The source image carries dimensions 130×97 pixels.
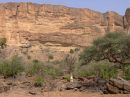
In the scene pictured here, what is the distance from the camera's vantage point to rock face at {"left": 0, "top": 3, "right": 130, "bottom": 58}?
67000 millimetres

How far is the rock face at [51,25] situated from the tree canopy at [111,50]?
4514 centimetres

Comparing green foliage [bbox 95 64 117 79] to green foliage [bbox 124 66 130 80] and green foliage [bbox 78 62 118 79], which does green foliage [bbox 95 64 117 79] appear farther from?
green foliage [bbox 124 66 130 80]

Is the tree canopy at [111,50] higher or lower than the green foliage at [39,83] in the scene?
higher

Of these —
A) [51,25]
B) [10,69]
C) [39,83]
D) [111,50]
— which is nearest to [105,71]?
[111,50]

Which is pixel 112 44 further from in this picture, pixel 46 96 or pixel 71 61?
pixel 71 61

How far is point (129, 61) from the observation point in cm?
2006

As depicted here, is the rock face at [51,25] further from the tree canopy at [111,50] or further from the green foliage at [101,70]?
the tree canopy at [111,50]

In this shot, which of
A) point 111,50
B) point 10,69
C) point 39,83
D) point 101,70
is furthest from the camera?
point 10,69

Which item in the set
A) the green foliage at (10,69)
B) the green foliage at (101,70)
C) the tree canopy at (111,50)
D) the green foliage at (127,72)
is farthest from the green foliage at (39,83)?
the green foliage at (127,72)

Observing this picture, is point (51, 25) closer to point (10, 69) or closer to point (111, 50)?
point (10, 69)

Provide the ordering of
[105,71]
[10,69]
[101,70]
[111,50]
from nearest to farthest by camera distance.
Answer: [111,50]
[105,71]
[101,70]
[10,69]

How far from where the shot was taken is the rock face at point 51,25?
67.0 metres

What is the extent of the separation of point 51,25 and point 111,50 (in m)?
51.0

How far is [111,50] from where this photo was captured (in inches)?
768
